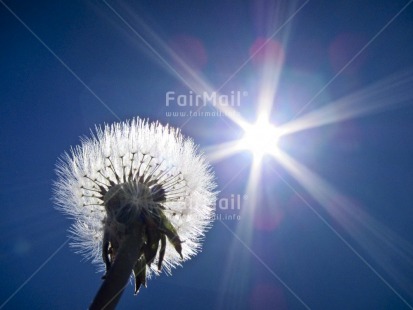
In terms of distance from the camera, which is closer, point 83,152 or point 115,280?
point 115,280

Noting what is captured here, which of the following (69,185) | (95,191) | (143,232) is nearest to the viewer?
(143,232)

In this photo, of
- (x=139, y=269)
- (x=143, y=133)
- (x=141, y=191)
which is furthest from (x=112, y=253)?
(x=143, y=133)

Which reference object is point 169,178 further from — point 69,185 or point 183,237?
point 69,185

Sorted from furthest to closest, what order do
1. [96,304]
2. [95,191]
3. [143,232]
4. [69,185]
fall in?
1. [69,185]
2. [95,191]
3. [143,232]
4. [96,304]

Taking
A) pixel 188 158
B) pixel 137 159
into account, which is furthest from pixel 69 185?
pixel 188 158

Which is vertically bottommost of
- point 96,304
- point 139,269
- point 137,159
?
point 96,304

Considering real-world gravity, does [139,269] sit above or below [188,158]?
below
